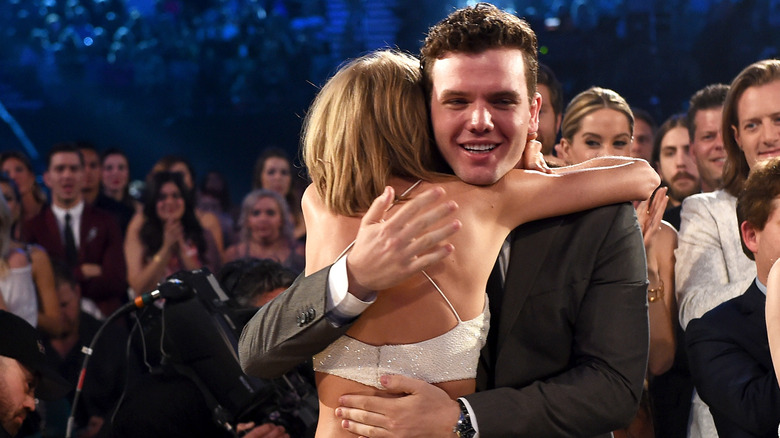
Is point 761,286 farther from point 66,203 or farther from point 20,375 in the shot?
point 66,203

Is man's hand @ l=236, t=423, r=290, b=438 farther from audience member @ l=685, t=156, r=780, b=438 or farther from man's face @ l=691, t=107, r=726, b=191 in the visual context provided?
man's face @ l=691, t=107, r=726, b=191

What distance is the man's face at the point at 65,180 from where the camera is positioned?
6379 millimetres

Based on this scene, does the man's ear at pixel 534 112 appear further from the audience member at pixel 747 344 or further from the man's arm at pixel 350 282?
the audience member at pixel 747 344

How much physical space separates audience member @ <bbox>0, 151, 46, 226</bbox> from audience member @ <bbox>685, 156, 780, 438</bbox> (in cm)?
516

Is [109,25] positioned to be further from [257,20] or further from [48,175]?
[48,175]

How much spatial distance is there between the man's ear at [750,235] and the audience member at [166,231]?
13.6 feet

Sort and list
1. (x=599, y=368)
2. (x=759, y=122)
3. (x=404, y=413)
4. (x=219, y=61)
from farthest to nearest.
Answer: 1. (x=219, y=61)
2. (x=759, y=122)
3. (x=599, y=368)
4. (x=404, y=413)

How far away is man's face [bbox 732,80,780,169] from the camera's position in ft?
10.4

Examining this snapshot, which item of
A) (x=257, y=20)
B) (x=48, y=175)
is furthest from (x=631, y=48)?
(x=48, y=175)

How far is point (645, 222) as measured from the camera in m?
3.07

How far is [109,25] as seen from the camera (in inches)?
346

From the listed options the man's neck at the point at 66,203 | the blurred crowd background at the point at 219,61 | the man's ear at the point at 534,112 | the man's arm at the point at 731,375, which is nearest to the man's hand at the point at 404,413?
the man's ear at the point at 534,112

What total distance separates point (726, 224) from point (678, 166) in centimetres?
177

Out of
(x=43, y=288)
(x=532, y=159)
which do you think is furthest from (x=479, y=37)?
(x=43, y=288)
